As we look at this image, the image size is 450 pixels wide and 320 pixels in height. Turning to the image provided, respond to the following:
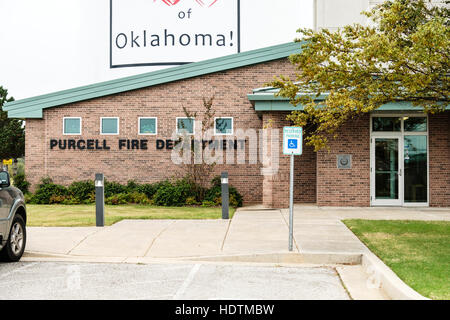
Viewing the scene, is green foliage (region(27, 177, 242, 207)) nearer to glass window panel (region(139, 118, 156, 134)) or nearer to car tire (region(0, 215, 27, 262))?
glass window panel (region(139, 118, 156, 134))

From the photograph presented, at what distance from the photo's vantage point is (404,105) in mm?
15203

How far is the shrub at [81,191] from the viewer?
18141 mm

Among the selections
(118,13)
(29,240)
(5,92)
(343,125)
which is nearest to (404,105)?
(343,125)

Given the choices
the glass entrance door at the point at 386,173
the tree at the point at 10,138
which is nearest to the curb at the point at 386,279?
the glass entrance door at the point at 386,173

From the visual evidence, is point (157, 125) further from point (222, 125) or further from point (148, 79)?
point (222, 125)

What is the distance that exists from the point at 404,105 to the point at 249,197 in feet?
20.4

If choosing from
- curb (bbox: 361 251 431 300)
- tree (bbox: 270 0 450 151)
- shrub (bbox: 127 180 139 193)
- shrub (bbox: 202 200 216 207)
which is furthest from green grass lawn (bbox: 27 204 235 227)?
curb (bbox: 361 251 431 300)

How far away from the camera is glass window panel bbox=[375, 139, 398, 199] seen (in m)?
16.4

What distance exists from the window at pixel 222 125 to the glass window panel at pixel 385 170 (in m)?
5.15

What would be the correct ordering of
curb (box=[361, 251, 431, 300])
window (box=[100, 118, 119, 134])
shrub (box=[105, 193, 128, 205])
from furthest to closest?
window (box=[100, 118, 119, 134]), shrub (box=[105, 193, 128, 205]), curb (box=[361, 251, 431, 300])

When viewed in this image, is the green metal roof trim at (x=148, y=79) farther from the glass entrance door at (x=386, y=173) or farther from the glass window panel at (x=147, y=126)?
the glass entrance door at (x=386, y=173)

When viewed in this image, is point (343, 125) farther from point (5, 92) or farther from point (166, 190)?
point (5, 92)

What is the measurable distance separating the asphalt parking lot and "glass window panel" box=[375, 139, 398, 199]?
907 centimetres

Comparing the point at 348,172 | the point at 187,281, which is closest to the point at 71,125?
the point at 348,172
